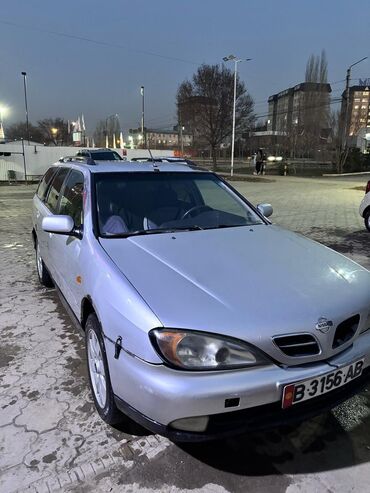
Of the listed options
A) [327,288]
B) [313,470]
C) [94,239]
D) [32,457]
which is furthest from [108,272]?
[313,470]

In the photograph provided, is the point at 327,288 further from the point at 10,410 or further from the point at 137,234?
the point at 10,410

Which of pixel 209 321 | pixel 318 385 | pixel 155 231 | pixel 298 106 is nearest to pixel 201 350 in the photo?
pixel 209 321

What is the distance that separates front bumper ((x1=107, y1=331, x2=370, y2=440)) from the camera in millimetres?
1928

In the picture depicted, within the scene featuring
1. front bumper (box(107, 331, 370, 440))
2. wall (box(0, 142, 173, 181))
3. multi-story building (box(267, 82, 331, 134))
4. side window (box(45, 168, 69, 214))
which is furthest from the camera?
multi-story building (box(267, 82, 331, 134))

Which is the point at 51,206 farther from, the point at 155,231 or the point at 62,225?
the point at 155,231

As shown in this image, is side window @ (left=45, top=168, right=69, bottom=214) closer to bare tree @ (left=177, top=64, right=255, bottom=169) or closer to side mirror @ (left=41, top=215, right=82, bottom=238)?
side mirror @ (left=41, top=215, right=82, bottom=238)

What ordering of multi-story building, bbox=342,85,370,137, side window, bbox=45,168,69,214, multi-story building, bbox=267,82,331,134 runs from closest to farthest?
side window, bbox=45,168,69,214, multi-story building, bbox=342,85,370,137, multi-story building, bbox=267,82,331,134

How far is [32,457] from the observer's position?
2.38m

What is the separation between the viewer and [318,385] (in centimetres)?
213

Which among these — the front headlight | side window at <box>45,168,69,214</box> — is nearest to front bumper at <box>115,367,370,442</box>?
the front headlight

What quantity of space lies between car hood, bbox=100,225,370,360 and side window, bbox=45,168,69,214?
5.87 ft

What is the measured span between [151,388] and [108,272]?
80cm

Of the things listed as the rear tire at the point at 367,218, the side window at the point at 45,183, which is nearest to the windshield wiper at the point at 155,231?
the side window at the point at 45,183

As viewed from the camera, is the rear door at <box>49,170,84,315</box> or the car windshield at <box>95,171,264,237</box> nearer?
the rear door at <box>49,170,84,315</box>
